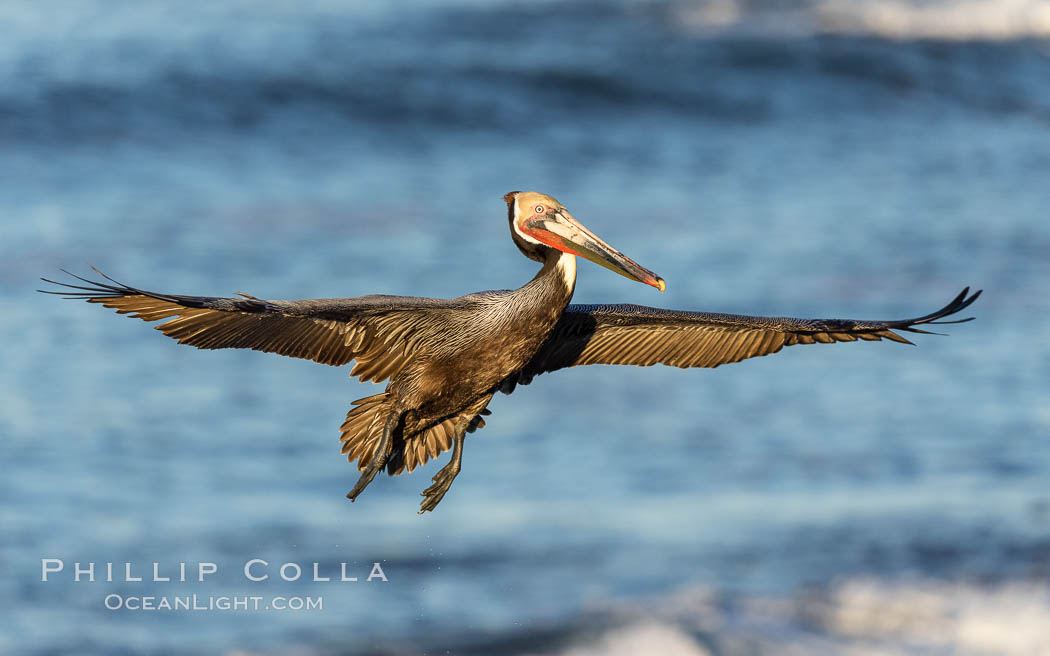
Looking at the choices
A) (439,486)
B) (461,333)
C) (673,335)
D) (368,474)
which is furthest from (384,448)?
(673,335)

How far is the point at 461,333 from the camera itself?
845 centimetres

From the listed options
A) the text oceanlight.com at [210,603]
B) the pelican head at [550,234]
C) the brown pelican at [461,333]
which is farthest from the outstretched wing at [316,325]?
the text oceanlight.com at [210,603]

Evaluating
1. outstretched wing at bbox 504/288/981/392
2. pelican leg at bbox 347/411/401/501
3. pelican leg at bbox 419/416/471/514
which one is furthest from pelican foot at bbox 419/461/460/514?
outstretched wing at bbox 504/288/981/392

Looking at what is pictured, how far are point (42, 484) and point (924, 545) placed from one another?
15.9m

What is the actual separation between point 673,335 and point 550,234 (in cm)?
176

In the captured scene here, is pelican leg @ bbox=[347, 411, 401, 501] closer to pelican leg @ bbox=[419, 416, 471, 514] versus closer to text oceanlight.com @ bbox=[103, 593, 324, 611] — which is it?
pelican leg @ bbox=[419, 416, 471, 514]

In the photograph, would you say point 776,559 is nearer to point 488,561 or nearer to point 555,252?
point 488,561

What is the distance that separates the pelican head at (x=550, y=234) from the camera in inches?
316

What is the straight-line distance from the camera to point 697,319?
29.5ft

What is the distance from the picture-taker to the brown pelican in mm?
8109

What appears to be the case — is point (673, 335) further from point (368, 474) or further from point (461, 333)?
point (368, 474)

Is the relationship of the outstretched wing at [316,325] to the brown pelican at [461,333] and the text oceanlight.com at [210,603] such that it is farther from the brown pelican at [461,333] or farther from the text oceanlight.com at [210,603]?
the text oceanlight.com at [210,603]

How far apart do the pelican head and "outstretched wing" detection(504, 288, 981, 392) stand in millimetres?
932

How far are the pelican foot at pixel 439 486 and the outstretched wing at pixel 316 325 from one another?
72 centimetres
